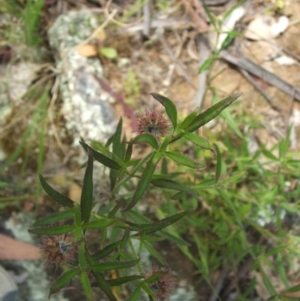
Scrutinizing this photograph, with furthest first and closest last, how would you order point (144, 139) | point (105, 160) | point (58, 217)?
1. point (58, 217)
2. point (105, 160)
3. point (144, 139)

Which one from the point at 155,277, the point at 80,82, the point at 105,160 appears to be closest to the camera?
the point at 155,277

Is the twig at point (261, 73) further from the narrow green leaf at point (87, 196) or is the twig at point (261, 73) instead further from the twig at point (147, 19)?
the narrow green leaf at point (87, 196)

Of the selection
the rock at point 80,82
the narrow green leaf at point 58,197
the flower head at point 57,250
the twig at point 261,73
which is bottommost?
the flower head at point 57,250

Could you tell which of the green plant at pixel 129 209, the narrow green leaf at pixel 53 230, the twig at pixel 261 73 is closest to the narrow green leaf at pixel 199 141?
the green plant at pixel 129 209

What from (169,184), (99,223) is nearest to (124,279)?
(99,223)

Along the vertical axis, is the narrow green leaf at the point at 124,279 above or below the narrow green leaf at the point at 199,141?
below

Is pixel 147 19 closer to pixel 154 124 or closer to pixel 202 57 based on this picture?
pixel 202 57

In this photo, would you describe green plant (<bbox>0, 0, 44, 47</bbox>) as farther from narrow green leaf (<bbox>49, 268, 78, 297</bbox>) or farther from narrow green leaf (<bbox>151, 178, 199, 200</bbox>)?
narrow green leaf (<bbox>49, 268, 78, 297</bbox>)
